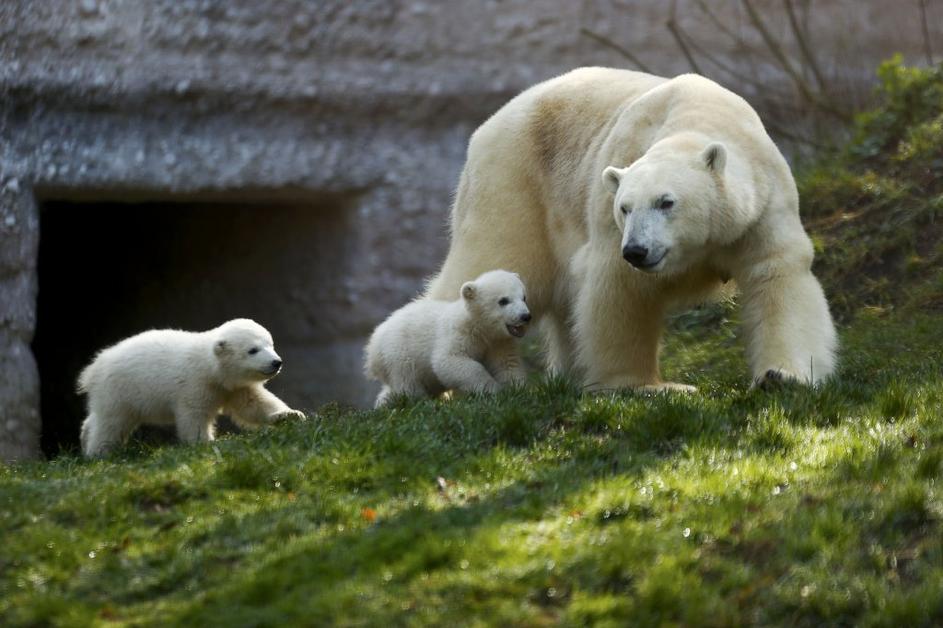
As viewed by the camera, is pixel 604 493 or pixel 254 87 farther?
pixel 254 87

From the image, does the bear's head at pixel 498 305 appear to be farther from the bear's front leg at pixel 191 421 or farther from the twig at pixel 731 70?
the twig at pixel 731 70

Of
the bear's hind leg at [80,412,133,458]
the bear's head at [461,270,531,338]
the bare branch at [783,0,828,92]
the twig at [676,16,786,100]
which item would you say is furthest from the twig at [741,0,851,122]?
the bear's hind leg at [80,412,133,458]

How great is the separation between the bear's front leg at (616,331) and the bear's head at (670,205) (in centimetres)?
50

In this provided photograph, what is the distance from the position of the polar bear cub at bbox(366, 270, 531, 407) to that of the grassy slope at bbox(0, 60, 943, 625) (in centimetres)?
56

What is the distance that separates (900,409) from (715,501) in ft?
4.41

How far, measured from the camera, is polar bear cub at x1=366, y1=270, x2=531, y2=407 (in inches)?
264

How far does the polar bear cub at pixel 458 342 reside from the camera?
22.0 ft

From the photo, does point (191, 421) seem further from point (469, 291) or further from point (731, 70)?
point (731, 70)

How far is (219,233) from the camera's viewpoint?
12.2 meters

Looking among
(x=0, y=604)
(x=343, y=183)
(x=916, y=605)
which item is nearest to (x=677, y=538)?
(x=916, y=605)

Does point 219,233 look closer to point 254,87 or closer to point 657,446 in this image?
point 254,87

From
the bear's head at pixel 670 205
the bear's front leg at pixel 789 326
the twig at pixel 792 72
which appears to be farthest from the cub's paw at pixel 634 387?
the twig at pixel 792 72

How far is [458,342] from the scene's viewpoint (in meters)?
6.81

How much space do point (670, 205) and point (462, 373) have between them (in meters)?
1.44
